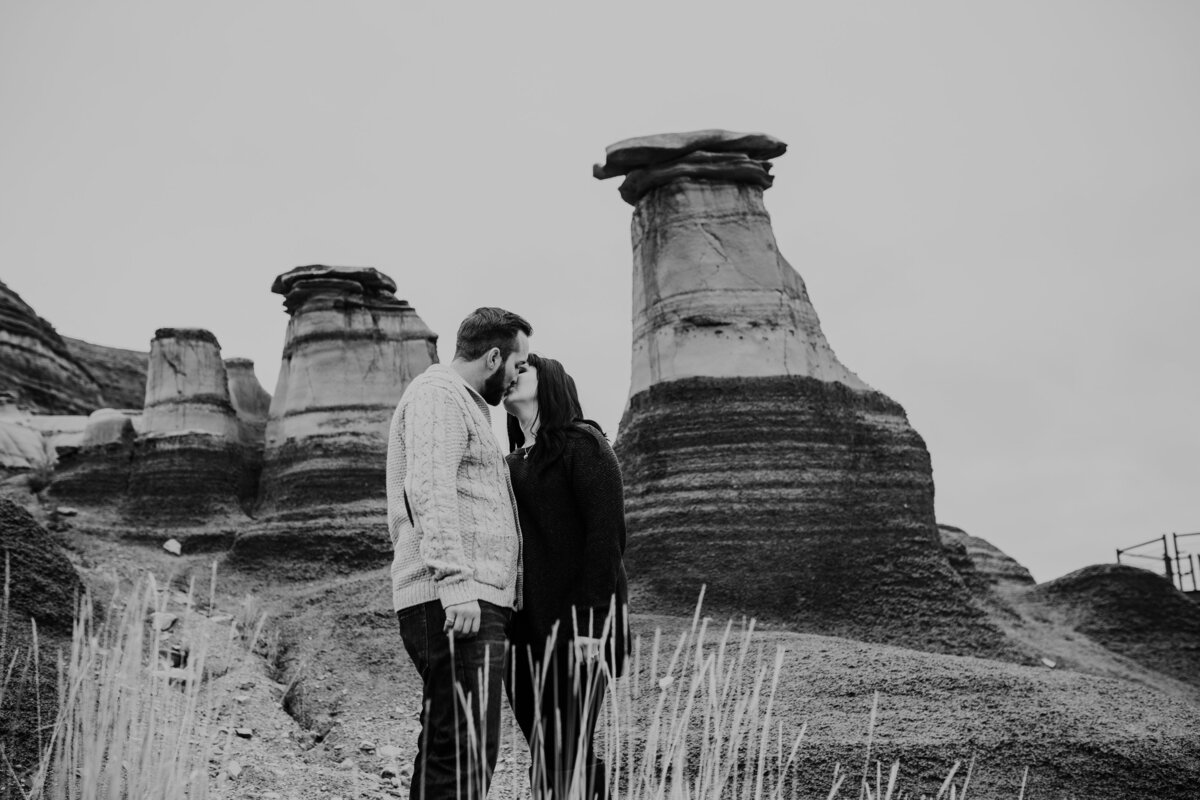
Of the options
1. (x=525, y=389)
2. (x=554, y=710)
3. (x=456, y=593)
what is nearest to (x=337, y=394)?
(x=525, y=389)

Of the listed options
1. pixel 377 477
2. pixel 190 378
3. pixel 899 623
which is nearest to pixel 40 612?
pixel 899 623

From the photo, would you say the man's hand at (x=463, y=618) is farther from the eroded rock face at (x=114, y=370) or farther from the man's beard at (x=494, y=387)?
the eroded rock face at (x=114, y=370)

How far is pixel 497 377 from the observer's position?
381 cm

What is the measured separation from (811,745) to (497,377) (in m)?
3.12

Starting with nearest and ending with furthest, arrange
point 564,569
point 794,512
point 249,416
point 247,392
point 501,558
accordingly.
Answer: point 501,558, point 564,569, point 794,512, point 249,416, point 247,392

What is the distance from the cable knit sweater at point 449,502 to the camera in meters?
3.34

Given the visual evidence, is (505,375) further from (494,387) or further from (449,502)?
(449,502)

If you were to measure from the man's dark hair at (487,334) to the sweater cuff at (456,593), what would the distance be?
81 centimetres

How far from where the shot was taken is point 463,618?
329cm

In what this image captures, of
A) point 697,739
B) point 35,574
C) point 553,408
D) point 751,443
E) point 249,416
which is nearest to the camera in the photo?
point 553,408

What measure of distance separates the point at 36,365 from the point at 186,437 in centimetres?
775

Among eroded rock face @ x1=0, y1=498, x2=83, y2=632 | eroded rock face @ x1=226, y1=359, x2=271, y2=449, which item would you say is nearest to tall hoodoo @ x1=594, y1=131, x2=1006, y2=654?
eroded rock face @ x1=0, y1=498, x2=83, y2=632

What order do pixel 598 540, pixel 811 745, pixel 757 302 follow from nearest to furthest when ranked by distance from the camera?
pixel 598 540 → pixel 811 745 → pixel 757 302

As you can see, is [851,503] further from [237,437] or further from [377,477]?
[237,437]
